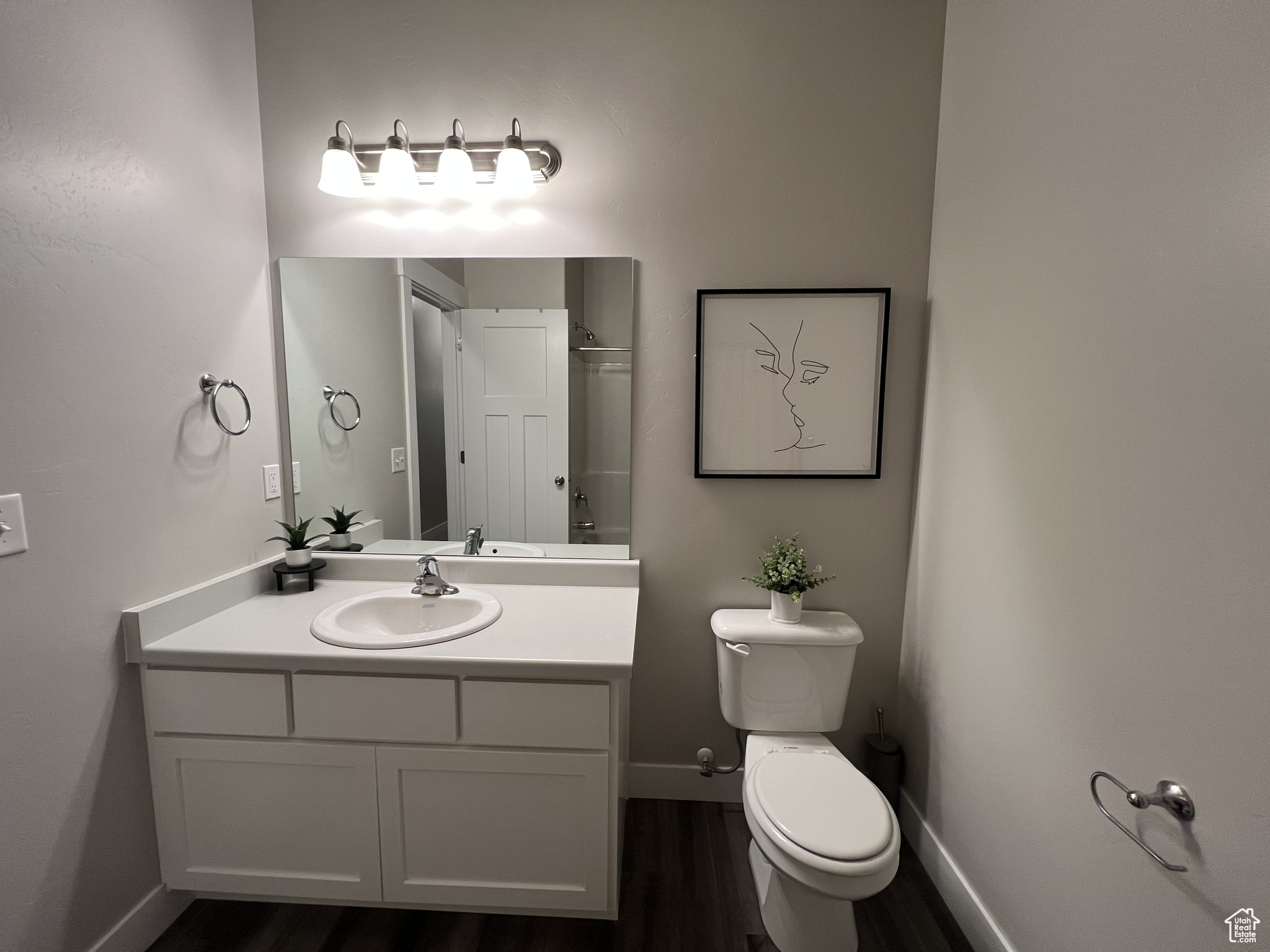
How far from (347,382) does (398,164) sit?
2.29ft

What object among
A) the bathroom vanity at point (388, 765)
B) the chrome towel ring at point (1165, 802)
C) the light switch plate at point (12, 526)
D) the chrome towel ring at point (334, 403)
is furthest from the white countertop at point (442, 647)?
the chrome towel ring at point (1165, 802)

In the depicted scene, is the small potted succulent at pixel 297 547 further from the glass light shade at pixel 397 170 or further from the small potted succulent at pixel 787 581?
the small potted succulent at pixel 787 581

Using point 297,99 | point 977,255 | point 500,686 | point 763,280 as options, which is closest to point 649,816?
point 500,686

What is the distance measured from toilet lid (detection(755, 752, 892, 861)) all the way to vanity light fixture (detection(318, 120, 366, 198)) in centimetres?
205

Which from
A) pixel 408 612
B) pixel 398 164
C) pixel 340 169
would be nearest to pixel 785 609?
pixel 408 612

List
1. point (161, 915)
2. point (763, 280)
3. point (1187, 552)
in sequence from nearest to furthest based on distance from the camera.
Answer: point (1187, 552)
point (161, 915)
point (763, 280)

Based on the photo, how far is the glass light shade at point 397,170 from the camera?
1556 millimetres

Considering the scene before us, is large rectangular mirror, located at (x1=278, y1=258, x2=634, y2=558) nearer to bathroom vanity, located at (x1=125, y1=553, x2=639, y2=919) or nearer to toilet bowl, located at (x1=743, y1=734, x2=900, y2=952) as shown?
bathroom vanity, located at (x1=125, y1=553, x2=639, y2=919)

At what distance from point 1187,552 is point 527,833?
1436mm

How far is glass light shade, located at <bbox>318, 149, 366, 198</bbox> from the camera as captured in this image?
5.10 ft

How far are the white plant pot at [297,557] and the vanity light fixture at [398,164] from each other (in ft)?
3.85

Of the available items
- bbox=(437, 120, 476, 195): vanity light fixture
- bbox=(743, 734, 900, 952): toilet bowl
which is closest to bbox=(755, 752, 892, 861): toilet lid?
bbox=(743, 734, 900, 952): toilet bowl

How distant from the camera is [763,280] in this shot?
1.68 meters

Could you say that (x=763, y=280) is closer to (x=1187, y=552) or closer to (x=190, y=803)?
(x=1187, y=552)
